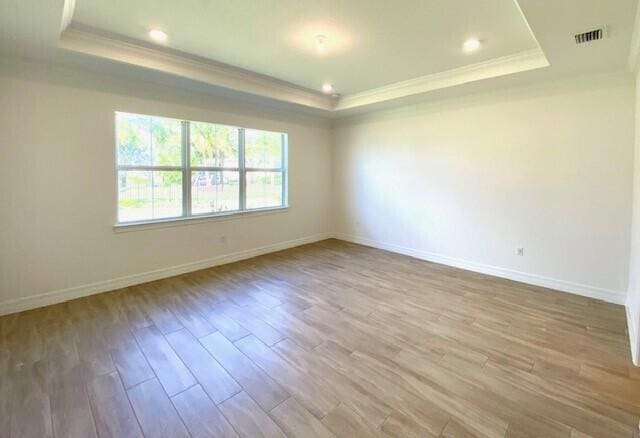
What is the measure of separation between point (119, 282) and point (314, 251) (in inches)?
117

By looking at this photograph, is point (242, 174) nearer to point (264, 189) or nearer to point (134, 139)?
point (264, 189)

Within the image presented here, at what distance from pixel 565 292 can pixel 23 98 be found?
20.6 ft

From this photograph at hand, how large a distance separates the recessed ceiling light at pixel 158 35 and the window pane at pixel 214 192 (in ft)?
5.92

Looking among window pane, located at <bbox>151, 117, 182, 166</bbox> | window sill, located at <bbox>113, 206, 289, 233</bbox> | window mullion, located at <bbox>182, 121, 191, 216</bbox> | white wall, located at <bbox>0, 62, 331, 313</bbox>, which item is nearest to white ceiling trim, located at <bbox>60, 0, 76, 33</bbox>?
white wall, located at <bbox>0, 62, 331, 313</bbox>

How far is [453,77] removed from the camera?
12.6 feet

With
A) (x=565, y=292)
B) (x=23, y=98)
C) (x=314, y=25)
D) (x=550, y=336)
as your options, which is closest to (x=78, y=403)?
(x=23, y=98)

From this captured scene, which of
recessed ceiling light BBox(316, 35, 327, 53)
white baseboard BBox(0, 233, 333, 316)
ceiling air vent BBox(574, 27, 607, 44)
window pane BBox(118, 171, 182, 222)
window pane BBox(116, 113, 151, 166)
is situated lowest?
white baseboard BBox(0, 233, 333, 316)

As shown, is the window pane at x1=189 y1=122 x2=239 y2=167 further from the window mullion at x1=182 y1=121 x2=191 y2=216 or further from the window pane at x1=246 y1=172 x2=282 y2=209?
the window pane at x1=246 y1=172 x2=282 y2=209

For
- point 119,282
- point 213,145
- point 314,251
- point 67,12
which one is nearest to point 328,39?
point 67,12

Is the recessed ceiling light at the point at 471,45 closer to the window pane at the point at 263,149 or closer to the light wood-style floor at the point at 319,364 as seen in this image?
the light wood-style floor at the point at 319,364

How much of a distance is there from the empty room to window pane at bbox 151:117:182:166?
35mm

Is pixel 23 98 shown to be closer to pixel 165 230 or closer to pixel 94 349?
pixel 165 230

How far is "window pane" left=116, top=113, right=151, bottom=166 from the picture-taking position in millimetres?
3723

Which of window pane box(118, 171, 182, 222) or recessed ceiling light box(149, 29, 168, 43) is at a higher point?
recessed ceiling light box(149, 29, 168, 43)
